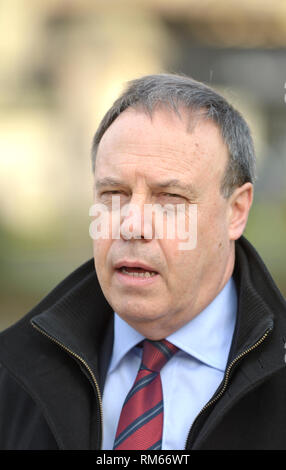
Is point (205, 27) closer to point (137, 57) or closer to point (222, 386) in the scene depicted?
point (137, 57)

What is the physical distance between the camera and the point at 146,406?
207cm

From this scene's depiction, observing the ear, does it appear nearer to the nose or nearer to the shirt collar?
the shirt collar

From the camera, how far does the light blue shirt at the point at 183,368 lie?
2.06 meters

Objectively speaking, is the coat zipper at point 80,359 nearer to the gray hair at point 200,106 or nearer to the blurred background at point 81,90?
the gray hair at point 200,106

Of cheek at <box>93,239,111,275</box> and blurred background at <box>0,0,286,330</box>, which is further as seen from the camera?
blurred background at <box>0,0,286,330</box>

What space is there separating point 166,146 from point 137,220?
27 centimetres

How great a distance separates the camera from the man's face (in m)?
2.08

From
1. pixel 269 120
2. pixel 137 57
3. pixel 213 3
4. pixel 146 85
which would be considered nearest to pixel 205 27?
pixel 213 3

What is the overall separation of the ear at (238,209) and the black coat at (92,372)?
0.10 metres

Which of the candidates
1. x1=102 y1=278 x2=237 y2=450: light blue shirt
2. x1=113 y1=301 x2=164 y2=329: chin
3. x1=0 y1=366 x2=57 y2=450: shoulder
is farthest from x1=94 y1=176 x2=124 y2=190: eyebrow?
x1=0 y1=366 x2=57 y2=450: shoulder

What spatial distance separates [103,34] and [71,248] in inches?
102

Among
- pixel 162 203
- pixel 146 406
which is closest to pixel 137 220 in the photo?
pixel 162 203

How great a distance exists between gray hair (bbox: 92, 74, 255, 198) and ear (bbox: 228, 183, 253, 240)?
0.03 m

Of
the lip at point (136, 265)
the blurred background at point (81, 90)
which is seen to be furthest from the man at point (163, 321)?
the blurred background at point (81, 90)
